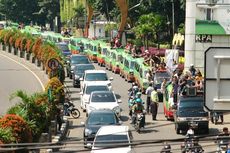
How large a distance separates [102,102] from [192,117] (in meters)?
5.21

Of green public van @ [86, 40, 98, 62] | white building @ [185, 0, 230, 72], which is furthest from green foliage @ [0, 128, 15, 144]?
green public van @ [86, 40, 98, 62]

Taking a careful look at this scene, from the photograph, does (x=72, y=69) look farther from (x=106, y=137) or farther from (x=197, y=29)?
(x=106, y=137)

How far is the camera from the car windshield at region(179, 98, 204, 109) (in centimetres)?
2947

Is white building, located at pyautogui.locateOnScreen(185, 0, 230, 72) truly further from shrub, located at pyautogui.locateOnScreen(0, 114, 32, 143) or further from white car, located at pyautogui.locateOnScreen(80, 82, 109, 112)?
shrub, located at pyautogui.locateOnScreen(0, 114, 32, 143)

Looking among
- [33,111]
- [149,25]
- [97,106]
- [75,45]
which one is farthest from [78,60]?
[33,111]

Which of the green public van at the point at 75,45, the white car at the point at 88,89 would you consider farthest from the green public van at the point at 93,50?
the white car at the point at 88,89

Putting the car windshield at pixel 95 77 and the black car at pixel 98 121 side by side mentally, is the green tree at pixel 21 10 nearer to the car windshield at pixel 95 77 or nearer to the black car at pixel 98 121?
the car windshield at pixel 95 77

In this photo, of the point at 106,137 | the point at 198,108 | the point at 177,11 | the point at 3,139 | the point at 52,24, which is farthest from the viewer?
the point at 52,24

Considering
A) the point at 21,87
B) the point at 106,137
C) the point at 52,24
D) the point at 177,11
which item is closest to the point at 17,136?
the point at 106,137

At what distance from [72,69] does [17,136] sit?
27.4 metres

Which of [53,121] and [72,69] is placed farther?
[72,69]

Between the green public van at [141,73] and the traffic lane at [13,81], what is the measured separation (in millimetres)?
5989

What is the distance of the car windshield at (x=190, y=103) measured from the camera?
2947 centimetres

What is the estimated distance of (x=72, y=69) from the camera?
1859 inches
